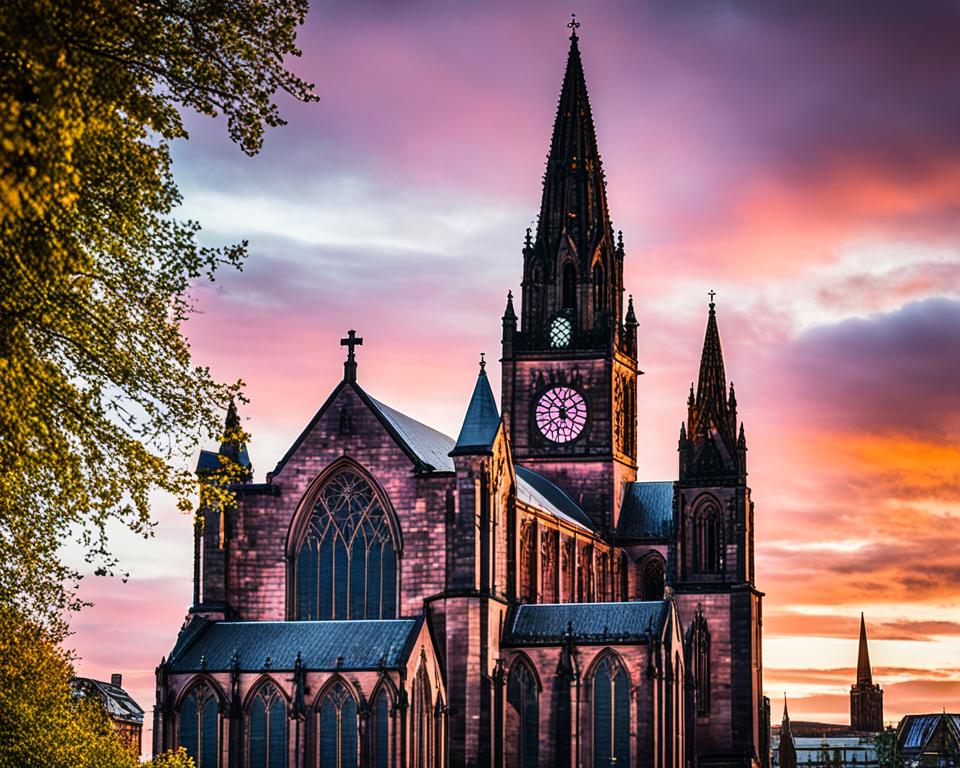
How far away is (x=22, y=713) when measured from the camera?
54500mm

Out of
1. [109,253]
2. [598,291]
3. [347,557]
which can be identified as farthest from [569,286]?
[109,253]

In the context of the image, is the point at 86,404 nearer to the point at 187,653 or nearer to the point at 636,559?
the point at 187,653

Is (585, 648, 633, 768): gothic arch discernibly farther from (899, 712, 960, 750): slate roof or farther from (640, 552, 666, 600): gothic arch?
(899, 712, 960, 750): slate roof

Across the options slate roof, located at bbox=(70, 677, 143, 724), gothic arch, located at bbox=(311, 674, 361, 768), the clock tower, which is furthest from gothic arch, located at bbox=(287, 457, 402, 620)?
slate roof, located at bbox=(70, 677, 143, 724)

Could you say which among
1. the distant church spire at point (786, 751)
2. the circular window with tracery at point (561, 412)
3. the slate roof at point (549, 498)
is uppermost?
the circular window with tracery at point (561, 412)

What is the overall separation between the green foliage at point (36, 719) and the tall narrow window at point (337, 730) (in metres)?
17.4

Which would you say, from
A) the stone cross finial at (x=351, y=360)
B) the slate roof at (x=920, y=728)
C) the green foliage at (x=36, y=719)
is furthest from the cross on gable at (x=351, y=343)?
the slate roof at (x=920, y=728)

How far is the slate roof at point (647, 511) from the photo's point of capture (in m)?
112

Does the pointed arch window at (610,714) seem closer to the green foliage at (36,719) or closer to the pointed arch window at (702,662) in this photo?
the pointed arch window at (702,662)

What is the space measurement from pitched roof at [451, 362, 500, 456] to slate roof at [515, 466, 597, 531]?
9869 mm

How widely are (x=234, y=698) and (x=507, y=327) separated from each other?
41.6m

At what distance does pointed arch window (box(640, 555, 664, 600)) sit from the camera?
4375 inches

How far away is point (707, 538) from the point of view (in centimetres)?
10406

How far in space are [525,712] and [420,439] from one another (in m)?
14.0
